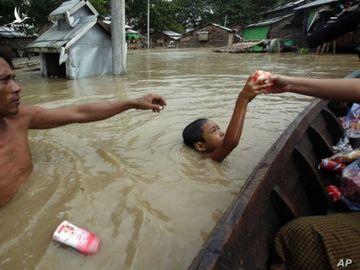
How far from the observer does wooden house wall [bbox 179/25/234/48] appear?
3994 cm

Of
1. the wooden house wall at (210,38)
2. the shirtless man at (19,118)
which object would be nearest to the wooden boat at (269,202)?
the shirtless man at (19,118)

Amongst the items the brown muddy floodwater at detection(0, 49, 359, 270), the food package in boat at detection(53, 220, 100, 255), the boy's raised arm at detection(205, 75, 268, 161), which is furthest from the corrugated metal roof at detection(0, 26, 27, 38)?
the food package in boat at detection(53, 220, 100, 255)

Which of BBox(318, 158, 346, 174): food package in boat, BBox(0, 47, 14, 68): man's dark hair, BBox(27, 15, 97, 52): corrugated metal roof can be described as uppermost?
BBox(27, 15, 97, 52): corrugated metal roof

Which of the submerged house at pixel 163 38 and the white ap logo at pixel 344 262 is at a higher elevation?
the submerged house at pixel 163 38

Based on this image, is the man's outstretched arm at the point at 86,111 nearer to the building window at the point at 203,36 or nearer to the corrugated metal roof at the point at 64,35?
the corrugated metal roof at the point at 64,35

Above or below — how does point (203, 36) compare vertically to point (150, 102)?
above

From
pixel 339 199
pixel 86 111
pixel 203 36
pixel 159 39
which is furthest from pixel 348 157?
pixel 159 39

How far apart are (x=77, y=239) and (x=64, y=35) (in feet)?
30.2

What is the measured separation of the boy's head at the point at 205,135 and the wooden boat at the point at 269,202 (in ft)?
2.67

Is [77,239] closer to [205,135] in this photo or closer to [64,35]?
[205,135]

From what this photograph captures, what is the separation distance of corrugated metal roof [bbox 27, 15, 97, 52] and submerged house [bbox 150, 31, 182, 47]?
34.4 meters

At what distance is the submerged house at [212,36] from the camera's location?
39.6m

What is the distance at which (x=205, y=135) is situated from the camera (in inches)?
139

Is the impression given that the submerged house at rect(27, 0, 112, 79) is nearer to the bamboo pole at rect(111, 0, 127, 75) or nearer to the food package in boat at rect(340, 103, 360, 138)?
the bamboo pole at rect(111, 0, 127, 75)
